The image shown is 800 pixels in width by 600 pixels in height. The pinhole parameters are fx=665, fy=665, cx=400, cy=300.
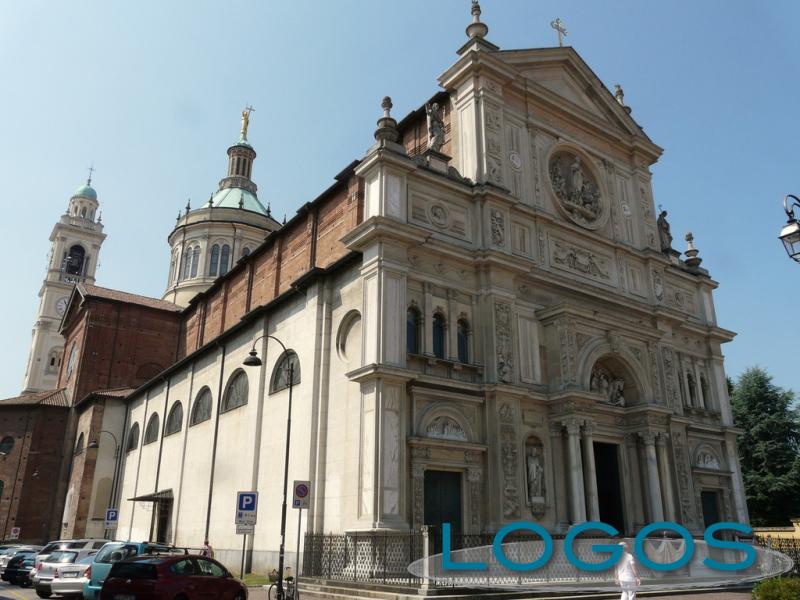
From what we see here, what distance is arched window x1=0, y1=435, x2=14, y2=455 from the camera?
43.4 metres

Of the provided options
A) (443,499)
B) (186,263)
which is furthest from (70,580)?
(186,263)

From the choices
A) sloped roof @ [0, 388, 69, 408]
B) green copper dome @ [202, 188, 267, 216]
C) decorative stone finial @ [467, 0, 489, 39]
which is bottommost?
sloped roof @ [0, 388, 69, 408]

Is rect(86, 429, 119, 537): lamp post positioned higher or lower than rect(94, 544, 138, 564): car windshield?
higher

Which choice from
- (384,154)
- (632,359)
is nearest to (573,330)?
(632,359)

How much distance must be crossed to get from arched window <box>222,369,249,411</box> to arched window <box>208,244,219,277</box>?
2743 cm

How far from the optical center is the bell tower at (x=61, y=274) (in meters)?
70.5

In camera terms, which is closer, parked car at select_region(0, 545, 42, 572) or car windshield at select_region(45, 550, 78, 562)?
car windshield at select_region(45, 550, 78, 562)

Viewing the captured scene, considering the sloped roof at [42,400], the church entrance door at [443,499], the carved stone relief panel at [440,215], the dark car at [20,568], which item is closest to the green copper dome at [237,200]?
the sloped roof at [42,400]

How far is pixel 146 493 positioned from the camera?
117 feet

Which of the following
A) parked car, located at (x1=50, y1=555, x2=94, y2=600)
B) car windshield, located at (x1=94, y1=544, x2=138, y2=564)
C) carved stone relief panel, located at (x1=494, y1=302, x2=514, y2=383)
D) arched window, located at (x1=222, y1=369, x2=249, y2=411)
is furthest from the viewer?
arched window, located at (x1=222, y1=369, x2=249, y2=411)

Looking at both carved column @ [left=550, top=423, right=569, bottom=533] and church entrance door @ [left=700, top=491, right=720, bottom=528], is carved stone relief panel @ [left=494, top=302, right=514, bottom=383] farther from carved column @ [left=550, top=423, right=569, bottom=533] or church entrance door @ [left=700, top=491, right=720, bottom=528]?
church entrance door @ [left=700, top=491, right=720, bottom=528]

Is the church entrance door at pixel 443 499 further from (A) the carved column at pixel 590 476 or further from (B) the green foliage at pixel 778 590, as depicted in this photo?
(B) the green foliage at pixel 778 590

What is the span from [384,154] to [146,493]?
81.3ft

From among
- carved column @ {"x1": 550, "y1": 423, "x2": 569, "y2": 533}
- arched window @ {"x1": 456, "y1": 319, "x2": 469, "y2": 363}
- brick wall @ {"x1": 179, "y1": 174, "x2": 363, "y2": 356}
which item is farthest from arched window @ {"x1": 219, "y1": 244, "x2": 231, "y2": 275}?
carved column @ {"x1": 550, "y1": 423, "x2": 569, "y2": 533}
